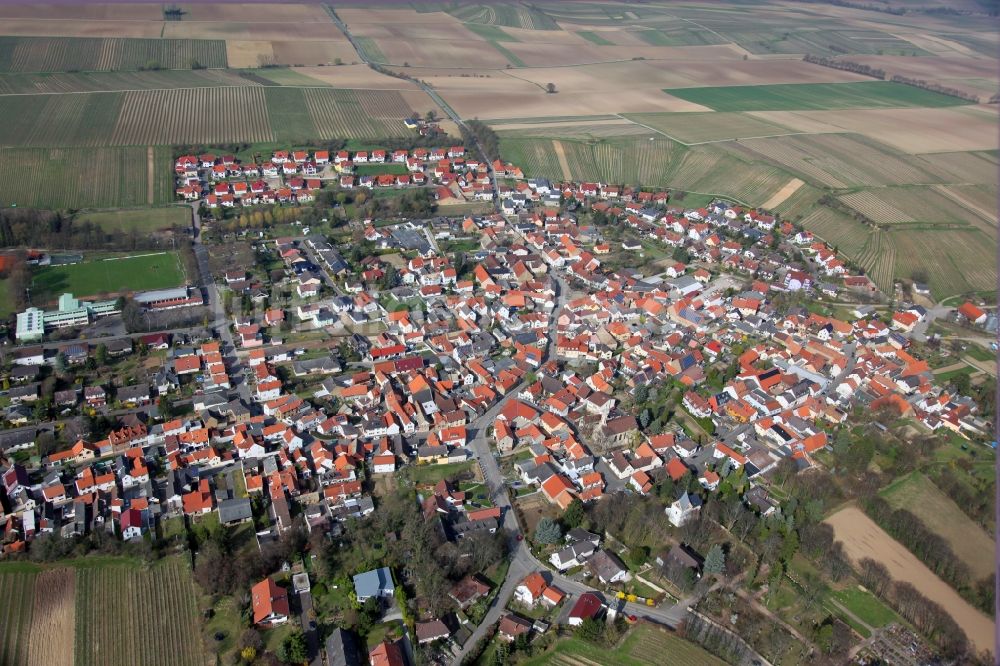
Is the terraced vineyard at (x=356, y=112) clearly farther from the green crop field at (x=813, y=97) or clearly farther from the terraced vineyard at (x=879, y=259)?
the terraced vineyard at (x=879, y=259)

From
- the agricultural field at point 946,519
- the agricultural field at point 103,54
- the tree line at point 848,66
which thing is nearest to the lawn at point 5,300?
the agricultural field at point 946,519

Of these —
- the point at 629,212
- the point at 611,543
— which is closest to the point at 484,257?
the point at 629,212

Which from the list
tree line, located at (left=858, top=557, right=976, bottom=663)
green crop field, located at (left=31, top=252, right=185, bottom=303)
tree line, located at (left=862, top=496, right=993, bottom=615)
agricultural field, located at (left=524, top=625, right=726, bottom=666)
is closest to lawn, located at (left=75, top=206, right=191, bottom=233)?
green crop field, located at (left=31, top=252, right=185, bottom=303)

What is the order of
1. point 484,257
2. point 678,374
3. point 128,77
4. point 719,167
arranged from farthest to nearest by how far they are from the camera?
point 128,77, point 719,167, point 484,257, point 678,374

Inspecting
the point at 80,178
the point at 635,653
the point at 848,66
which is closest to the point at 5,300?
the point at 80,178

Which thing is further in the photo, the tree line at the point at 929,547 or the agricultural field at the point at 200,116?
the agricultural field at the point at 200,116

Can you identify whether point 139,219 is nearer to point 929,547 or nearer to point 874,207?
point 929,547

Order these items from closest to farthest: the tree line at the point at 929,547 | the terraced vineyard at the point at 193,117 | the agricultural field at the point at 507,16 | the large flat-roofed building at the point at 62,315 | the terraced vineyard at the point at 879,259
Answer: the tree line at the point at 929,547
the large flat-roofed building at the point at 62,315
the terraced vineyard at the point at 879,259
the terraced vineyard at the point at 193,117
the agricultural field at the point at 507,16

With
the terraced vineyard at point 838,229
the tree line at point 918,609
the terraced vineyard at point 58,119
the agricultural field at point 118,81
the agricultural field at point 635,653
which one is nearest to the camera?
the agricultural field at point 635,653

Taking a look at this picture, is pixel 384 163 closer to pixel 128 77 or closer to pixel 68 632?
pixel 128 77
